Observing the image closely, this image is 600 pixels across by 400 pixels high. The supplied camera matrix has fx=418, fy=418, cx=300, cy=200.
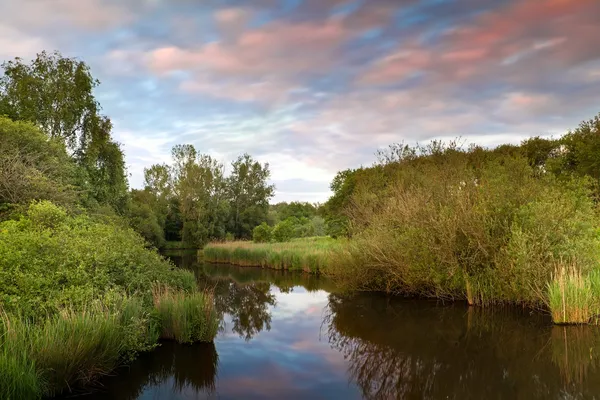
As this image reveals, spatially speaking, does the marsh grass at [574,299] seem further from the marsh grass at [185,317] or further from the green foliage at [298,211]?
the green foliage at [298,211]

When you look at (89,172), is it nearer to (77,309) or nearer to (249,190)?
(77,309)

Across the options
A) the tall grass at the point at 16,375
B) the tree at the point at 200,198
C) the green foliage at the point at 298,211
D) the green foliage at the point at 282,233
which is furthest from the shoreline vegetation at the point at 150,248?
the green foliage at the point at 298,211

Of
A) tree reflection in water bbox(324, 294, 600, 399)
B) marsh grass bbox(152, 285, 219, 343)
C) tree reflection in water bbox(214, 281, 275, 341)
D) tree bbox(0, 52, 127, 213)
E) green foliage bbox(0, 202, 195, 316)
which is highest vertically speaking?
tree bbox(0, 52, 127, 213)

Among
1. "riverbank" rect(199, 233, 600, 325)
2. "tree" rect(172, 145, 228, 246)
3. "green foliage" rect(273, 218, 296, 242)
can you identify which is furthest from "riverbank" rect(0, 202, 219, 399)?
"tree" rect(172, 145, 228, 246)

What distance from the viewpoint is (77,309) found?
29.6 ft

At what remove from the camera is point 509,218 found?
50.4 feet

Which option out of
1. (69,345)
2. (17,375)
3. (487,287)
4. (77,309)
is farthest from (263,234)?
(17,375)

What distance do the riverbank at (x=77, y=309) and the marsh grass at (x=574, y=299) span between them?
33.3 feet

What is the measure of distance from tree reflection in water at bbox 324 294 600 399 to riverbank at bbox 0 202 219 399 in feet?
15.3

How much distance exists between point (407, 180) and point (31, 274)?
2268cm

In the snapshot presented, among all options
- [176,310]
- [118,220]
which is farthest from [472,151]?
[176,310]

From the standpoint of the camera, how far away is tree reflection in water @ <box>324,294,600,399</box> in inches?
333

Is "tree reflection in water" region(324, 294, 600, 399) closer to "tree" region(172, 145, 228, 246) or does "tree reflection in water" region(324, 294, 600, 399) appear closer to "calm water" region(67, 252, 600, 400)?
"calm water" region(67, 252, 600, 400)

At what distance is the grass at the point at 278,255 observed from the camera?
28.9 metres
